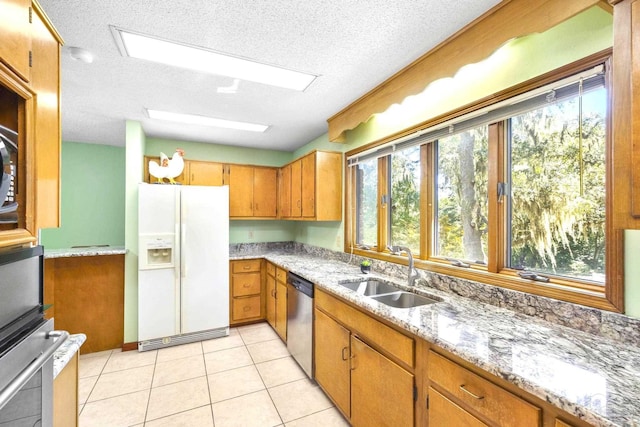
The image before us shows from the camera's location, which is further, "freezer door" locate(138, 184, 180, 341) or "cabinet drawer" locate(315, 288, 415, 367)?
"freezer door" locate(138, 184, 180, 341)

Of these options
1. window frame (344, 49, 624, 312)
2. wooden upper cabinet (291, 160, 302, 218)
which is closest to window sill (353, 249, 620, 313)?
window frame (344, 49, 624, 312)

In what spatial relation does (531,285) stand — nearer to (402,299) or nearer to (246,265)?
(402,299)

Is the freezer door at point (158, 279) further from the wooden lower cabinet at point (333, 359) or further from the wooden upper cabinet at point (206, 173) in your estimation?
the wooden lower cabinet at point (333, 359)

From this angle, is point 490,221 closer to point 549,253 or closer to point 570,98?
point 549,253

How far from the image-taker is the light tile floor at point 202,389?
2.00 meters

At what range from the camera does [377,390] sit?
1.60 meters

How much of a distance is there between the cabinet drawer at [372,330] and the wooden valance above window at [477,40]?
5.00ft

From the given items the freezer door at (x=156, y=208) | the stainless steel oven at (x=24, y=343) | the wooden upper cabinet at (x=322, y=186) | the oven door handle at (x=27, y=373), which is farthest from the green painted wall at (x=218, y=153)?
the oven door handle at (x=27, y=373)

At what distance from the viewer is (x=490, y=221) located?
1713 mm

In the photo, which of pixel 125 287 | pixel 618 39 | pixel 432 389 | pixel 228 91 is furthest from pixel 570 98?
pixel 125 287

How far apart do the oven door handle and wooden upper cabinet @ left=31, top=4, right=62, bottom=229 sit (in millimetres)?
404

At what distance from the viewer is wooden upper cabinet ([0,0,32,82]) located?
827mm

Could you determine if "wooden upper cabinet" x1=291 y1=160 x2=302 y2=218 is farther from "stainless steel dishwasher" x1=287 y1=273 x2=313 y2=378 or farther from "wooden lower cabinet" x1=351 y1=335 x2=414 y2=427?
"wooden lower cabinet" x1=351 y1=335 x2=414 y2=427

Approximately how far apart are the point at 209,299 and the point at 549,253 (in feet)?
10.6
